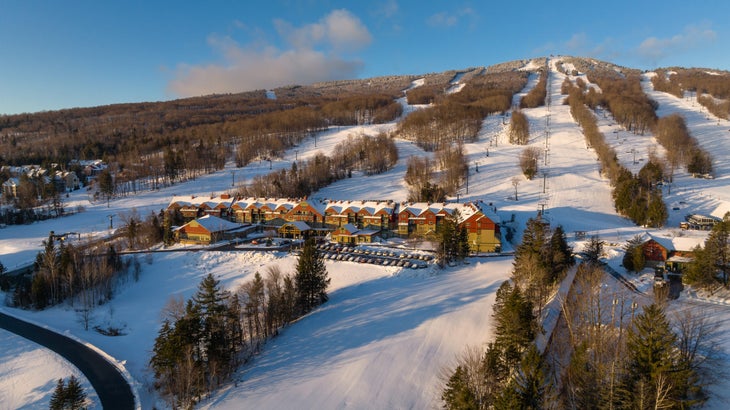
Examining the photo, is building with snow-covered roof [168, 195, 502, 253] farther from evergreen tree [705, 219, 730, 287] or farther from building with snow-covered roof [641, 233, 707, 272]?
evergreen tree [705, 219, 730, 287]

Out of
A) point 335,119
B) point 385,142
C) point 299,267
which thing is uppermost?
point 335,119

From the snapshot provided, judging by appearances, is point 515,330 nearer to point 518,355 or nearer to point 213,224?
point 518,355

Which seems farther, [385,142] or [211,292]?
[385,142]

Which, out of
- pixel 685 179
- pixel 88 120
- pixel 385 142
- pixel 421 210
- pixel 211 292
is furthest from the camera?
pixel 88 120

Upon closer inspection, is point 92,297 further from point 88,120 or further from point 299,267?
point 88,120

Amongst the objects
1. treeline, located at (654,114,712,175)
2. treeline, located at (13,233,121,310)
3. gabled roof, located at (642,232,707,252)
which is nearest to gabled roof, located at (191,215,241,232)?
treeline, located at (13,233,121,310)

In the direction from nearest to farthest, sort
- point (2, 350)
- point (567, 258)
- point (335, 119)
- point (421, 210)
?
point (2, 350) → point (567, 258) → point (421, 210) → point (335, 119)

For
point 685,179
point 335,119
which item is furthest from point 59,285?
point 335,119
